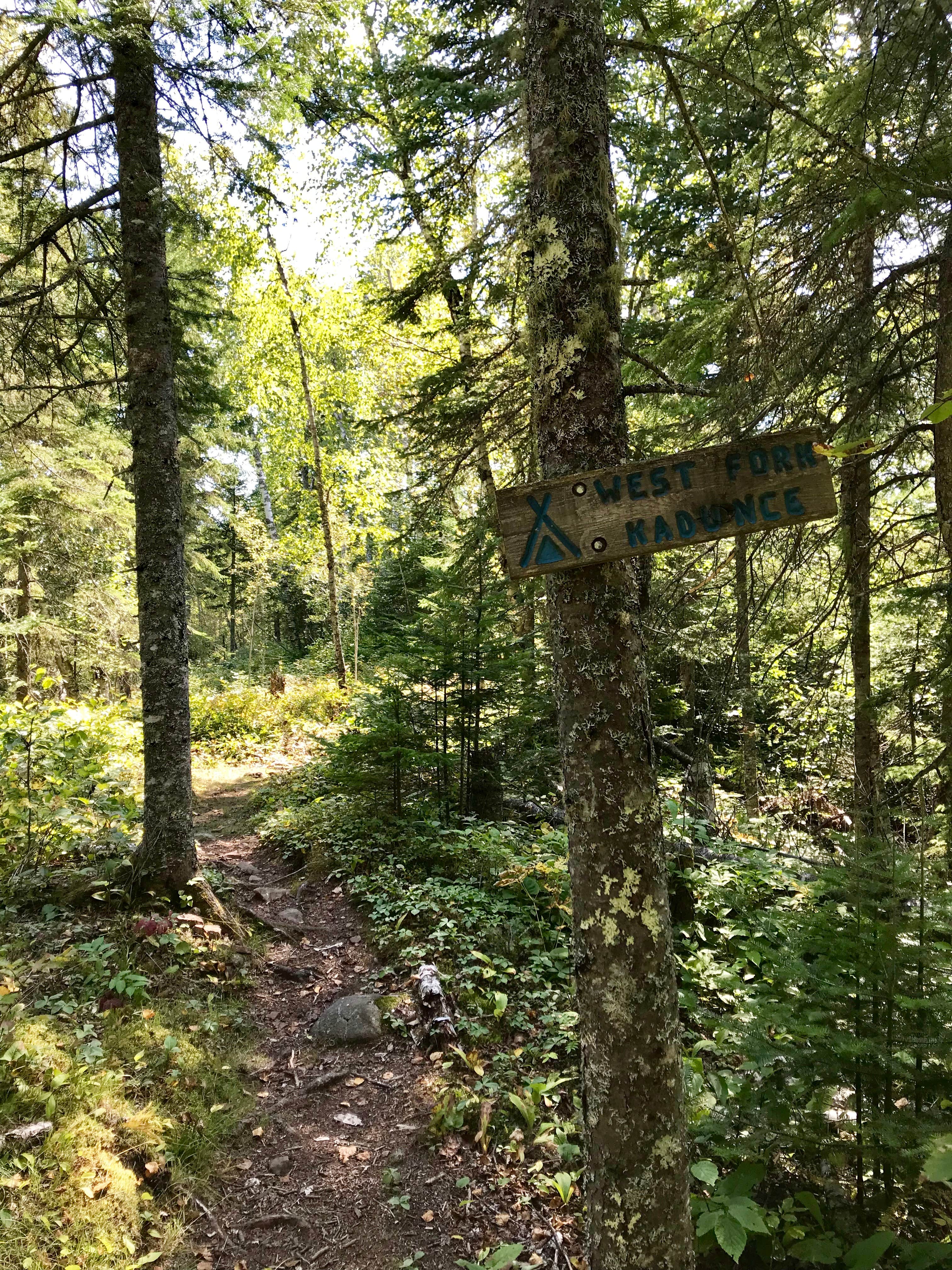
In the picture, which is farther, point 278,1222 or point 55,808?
point 55,808

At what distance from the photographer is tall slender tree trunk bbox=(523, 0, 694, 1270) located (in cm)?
223

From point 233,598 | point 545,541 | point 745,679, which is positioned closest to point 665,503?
point 545,541

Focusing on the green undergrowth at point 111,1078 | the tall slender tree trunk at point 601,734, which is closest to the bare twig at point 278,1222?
the green undergrowth at point 111,1078

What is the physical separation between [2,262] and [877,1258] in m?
9.13

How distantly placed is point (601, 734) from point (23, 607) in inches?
541

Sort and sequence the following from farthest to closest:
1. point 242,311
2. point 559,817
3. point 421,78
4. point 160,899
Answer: point 242,311, point 559,817, point 421,78, point 160,899

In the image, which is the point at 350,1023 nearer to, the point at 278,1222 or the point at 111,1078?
the point at 278,1222

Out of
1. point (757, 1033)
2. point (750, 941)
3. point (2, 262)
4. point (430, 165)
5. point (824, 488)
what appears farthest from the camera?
point (430, 165)

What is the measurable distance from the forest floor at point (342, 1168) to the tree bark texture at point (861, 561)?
121 inches

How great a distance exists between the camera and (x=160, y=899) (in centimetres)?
540

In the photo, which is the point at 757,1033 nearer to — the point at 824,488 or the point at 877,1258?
the point at 877,1258

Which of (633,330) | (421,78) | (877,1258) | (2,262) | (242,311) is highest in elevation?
(242,311)

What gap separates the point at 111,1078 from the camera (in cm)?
367

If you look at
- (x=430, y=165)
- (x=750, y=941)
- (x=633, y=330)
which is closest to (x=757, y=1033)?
(x=750, y=941)
